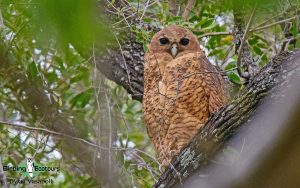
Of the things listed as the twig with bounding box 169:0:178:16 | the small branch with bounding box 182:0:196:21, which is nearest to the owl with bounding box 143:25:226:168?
the small branch with bounding box 182:0:196:21

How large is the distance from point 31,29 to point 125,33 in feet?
9.69

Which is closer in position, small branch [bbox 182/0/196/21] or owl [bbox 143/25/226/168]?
owl [bbox 143/25/226/168]

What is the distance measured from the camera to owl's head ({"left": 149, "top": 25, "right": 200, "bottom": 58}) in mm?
3623

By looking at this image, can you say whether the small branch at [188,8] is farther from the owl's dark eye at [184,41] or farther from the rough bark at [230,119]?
the rough bark at [230,119]

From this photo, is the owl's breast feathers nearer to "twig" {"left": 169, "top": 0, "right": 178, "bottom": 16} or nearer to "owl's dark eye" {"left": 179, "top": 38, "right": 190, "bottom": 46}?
"owl's dark eye" {"left": 179, "top": 38, "right": 190, "bottom": 46}

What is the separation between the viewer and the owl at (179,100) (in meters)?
3.06

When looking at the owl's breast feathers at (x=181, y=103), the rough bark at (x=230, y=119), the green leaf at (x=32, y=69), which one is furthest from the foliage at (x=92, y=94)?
the rough bark at (x=230, y=119)


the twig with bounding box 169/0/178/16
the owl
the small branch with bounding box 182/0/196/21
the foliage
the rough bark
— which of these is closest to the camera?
the rough bark

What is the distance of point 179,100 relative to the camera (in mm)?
3090

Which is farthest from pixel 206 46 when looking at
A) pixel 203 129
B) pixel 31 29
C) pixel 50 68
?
pixel 31 29

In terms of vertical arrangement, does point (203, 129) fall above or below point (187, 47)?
below

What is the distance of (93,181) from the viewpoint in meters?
3.32

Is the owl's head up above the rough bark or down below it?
above

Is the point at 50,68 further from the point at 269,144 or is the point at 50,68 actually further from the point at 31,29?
the point at 31,29
